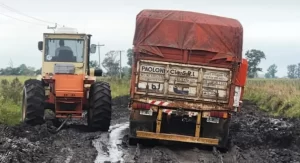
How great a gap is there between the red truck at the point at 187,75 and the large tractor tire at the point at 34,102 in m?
2.98

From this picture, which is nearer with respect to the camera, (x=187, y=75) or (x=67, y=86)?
(x=187, y=75)

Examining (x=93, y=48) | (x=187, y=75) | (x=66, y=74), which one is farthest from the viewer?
(x=93, y=48)

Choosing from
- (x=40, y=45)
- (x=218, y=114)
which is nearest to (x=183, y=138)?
(x=218, y=114)

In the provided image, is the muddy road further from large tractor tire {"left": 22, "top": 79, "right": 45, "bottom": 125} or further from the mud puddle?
large tractor tire {"left": 22, "top": 79, "right": 45, "bottom": 125}

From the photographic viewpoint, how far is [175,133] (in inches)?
595

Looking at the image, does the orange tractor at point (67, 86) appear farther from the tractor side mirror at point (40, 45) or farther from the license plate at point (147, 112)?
the license plate at point (147, 112)

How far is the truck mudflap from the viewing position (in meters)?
13.9

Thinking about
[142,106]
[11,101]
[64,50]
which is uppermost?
[64,50]

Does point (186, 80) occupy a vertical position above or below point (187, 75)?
below

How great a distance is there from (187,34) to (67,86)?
13.2 ft

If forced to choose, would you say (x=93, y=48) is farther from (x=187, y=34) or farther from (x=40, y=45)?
(x=187, y=34)

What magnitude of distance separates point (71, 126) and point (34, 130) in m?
2.88

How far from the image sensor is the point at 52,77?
53.5 feet

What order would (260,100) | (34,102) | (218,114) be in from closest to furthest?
(218,114) < (34,102) < (260,100)
